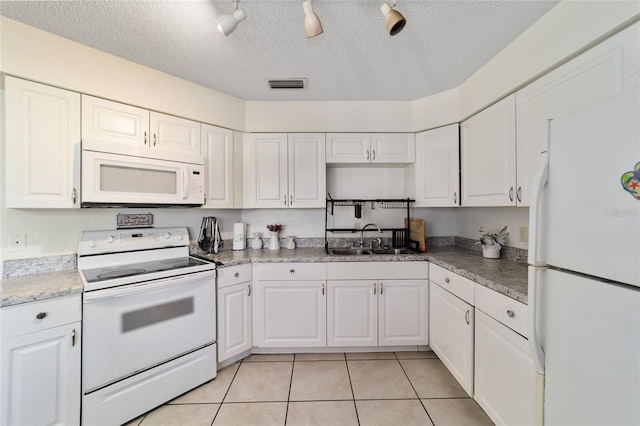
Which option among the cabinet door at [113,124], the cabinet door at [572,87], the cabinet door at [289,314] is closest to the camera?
the cabinet door at [572,87]

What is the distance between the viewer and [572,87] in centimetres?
122

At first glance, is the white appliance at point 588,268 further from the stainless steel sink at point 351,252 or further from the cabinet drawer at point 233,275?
the cabinet drawer at point 233,275

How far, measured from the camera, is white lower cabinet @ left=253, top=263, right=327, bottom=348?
2.08m

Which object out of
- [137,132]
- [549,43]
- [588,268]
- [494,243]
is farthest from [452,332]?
[137,132]

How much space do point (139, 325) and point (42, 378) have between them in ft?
1.39

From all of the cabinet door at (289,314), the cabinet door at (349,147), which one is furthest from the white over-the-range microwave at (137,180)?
the cabinet door at (349,147)

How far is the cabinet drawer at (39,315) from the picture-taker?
3.75 feet

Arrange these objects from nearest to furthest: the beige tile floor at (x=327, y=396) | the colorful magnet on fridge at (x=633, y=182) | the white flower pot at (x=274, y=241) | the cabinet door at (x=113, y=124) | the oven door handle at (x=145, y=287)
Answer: the colorful magnet on fridge at (x=633, y=182)
the oven door handle at (x=145, y=287)
the beige tile floor at (x=327, y=396)
the cabinet door at (x=113, y=124)
the white flower pot at (x=274, y=241)

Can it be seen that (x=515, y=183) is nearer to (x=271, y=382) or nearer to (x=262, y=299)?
(x=262, y=299)

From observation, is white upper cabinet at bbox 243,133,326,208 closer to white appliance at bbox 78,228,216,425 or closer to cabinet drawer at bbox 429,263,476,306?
white appliance at bbox 78,228,216,425

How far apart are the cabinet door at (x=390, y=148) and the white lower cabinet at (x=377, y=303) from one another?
3.45 ft

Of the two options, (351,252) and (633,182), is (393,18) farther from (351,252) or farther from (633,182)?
(351,252)

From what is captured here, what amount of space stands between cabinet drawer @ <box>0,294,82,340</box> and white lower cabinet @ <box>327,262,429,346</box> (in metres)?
1.66

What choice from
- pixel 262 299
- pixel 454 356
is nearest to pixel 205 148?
pixel 262 299
